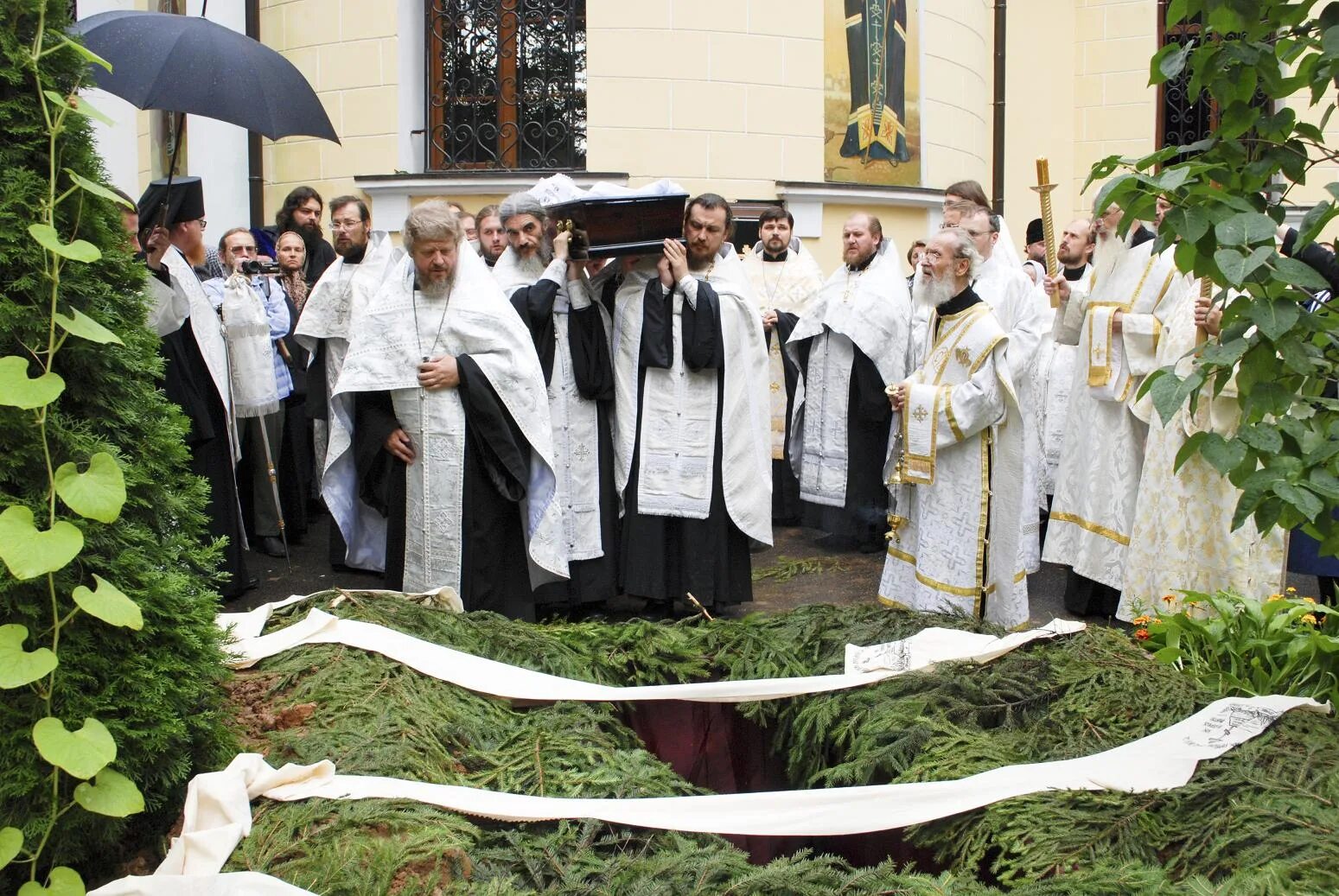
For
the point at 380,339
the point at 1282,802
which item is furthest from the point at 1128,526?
the point at 1282,802

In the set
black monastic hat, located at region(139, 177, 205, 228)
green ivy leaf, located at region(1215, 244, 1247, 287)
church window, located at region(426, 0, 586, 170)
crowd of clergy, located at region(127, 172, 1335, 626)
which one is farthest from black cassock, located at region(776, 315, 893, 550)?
green ivy leaf, located at region(1215, 244, 1247, 287)

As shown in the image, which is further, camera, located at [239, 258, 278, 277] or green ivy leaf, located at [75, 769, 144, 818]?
camera, located at [239, 258, 278, 277]

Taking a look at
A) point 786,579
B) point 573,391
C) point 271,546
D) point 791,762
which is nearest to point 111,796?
point 791,762

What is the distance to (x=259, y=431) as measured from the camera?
332 inches

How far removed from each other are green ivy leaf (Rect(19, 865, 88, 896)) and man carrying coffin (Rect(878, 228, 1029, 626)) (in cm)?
457

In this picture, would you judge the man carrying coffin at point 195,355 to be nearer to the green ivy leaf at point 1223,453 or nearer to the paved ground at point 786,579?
the paved ground at point 786,579

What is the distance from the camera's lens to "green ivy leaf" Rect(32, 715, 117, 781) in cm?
204

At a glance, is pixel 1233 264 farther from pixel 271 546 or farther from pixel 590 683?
pixel 271 546

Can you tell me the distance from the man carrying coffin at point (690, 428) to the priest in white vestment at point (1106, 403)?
1.63 meters

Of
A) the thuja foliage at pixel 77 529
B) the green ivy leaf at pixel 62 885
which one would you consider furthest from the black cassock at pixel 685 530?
the green ivy leaf at pixel 62 885

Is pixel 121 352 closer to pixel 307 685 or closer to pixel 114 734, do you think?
pixel 114 734

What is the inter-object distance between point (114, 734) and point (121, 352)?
0.63m

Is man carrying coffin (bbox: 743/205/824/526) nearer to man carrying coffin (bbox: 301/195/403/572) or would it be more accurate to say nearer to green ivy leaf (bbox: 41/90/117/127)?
man carrying coffin (bbox: 301/195/403/572)

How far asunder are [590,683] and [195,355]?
4659 millimetres
